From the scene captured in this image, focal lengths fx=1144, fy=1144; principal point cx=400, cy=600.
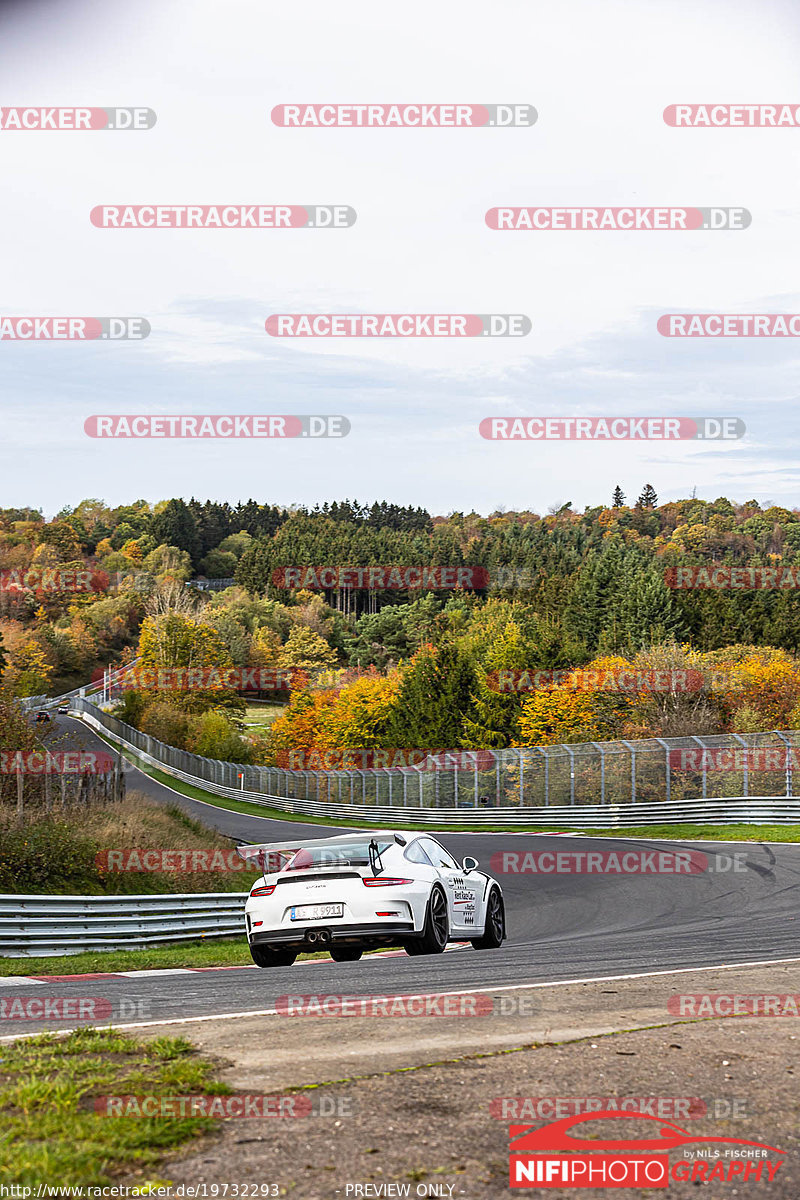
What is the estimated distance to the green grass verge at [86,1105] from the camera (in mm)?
3930

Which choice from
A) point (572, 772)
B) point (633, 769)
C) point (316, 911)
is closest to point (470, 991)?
point (316, 911)

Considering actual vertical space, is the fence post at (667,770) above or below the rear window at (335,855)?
below

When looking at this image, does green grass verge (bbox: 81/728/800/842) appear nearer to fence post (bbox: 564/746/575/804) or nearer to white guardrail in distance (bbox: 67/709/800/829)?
white guardrail in distance (bbox: 67/709/800/829)

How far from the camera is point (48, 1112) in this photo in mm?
4504

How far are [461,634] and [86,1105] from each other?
10136cm

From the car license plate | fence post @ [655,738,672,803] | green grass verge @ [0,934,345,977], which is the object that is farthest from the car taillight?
fence post @ [655,738,672,803]

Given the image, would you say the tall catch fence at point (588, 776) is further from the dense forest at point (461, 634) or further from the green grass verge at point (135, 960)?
the green grass verge at point (135, 960)

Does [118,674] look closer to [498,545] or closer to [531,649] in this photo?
[498,545]

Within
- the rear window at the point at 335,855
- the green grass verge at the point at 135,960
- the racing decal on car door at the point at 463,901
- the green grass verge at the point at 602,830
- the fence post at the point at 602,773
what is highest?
the rear window at the point at 335,855

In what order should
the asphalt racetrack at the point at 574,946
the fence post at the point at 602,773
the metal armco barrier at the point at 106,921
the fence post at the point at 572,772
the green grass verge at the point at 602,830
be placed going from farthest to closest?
1. the fence post at the point at 572,772
2. the fence post at the point at 602,773
3. the green grass verge at the point at 602,830
4. the metal armco barrier at the point at 106,921
5. the asphalt racetrack at the point at 574,946

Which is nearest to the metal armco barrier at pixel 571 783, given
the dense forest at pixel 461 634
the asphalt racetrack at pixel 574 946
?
the asphalt racetrack at pixel 574 946

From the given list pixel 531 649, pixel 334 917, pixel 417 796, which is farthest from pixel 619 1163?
pixel 531 649

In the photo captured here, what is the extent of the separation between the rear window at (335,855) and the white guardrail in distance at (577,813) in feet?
67.1

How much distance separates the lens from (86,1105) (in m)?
4.63
